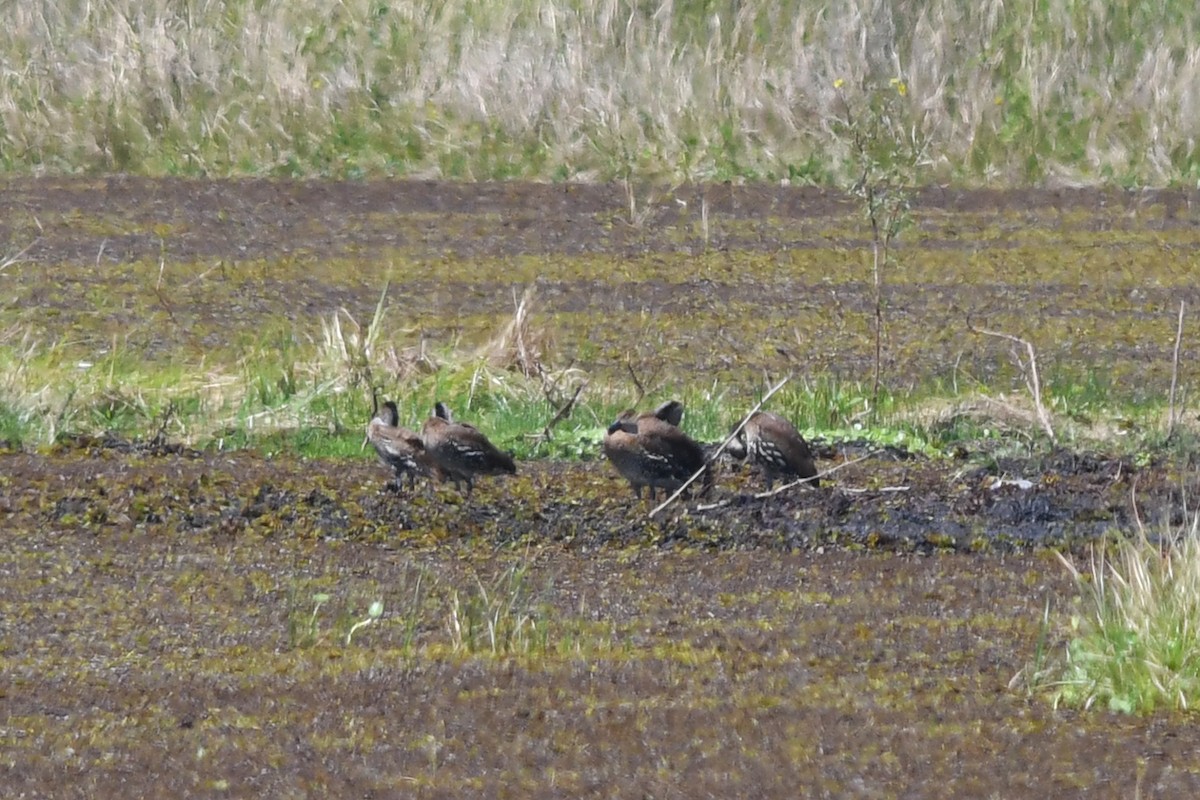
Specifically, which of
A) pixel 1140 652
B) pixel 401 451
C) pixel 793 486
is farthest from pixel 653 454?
pixel 1140 652

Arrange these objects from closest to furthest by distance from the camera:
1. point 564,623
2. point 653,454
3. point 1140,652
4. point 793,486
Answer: point 1140,652 < point 564,623 < point 653,454 < point 793,486

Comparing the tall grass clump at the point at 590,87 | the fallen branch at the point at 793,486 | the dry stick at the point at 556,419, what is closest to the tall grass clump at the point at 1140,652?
the fallen branch at the point at 793,486

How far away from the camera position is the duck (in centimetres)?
918

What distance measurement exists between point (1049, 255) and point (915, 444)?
19.0 ft

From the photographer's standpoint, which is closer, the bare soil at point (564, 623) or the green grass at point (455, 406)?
the bare soil at point (564, 623)

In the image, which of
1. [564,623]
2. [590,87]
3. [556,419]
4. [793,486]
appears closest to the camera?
[564,623]

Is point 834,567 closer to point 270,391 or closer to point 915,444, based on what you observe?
point 915,444

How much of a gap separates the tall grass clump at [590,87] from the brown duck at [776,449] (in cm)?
830

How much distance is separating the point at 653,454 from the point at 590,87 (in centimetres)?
982

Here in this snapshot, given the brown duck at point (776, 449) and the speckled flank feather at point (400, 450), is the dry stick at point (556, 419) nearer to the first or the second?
the speckled flank feather at point (400, 450)

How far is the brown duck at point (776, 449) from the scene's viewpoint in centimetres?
905

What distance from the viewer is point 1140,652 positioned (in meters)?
6.39

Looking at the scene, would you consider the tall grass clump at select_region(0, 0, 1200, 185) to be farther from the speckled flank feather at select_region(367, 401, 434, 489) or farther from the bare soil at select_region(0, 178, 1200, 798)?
the speckled flank feather at select_region(367, 401, 434, 489)

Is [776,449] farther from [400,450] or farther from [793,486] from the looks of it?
[400,450]
